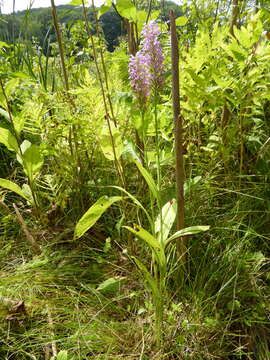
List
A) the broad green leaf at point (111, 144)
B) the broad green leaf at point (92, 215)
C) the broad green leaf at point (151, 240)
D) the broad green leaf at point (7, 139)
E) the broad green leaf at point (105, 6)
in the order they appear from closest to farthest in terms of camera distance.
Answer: the broad green leaf at point (151, 240)
the broad green leaf at point (92, 215)
the broad green leaf at point (105, 6)
the broad green leaf at point (111, 144)
the broad green leaf at point (7, 139)

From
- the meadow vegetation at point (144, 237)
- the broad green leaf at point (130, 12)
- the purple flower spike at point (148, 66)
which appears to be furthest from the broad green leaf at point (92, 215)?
the broad green leaf at point (130, 12)

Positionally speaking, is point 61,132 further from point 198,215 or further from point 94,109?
point 198,215

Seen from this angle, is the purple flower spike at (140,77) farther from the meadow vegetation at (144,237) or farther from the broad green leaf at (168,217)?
the broad green leaf at (168,217)

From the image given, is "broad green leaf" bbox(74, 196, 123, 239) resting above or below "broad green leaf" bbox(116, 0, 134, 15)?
below

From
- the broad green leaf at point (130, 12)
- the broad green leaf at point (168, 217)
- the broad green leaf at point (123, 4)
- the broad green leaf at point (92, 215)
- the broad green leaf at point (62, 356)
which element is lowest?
the broad green leaf at point (62, 356)

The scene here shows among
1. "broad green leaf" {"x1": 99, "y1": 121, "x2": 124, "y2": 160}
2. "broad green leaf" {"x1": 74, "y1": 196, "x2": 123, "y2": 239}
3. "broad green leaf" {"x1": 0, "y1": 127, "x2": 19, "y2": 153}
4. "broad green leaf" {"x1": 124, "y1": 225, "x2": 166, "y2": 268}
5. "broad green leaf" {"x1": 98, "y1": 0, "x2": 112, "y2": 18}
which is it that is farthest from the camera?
Result: "broad green leaf" {"x1": 0, "y1": 127, "x2": 19, "y2": 153}

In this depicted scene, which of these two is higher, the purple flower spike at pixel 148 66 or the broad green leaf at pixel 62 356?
the purple flower spike at pixel 148 66

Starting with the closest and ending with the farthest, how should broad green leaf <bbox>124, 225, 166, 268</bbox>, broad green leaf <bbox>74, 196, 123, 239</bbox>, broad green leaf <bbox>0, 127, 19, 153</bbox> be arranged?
1. broad green leaf <bbox>124, 225, 166, 268</bbox>
2. broad green leaf <bbox>74, 196, 123, 239</bbox>
3. broad green leaf <bbox>0, 127, 19, 153</bbox>

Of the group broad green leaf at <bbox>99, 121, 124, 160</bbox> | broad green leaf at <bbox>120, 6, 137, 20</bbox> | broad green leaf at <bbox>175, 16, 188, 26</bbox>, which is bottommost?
broad green leaf at <bbox>99, 121, 124, 160</bbox>

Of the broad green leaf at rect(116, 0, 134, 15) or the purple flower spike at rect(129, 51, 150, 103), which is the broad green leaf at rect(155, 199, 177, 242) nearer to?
the purple flower spike at rect(129, 51, 150, 103)

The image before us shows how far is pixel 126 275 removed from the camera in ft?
3.47

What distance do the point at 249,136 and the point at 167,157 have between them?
42 cm

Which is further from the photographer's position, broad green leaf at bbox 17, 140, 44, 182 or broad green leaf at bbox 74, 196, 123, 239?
broad green leaf at bbox 17, 140, 44, 182

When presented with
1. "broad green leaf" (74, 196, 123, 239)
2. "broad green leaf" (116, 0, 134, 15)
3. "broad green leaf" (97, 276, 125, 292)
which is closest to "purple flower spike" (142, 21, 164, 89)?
"broad green leaf" (116, 0, 134, 15)
